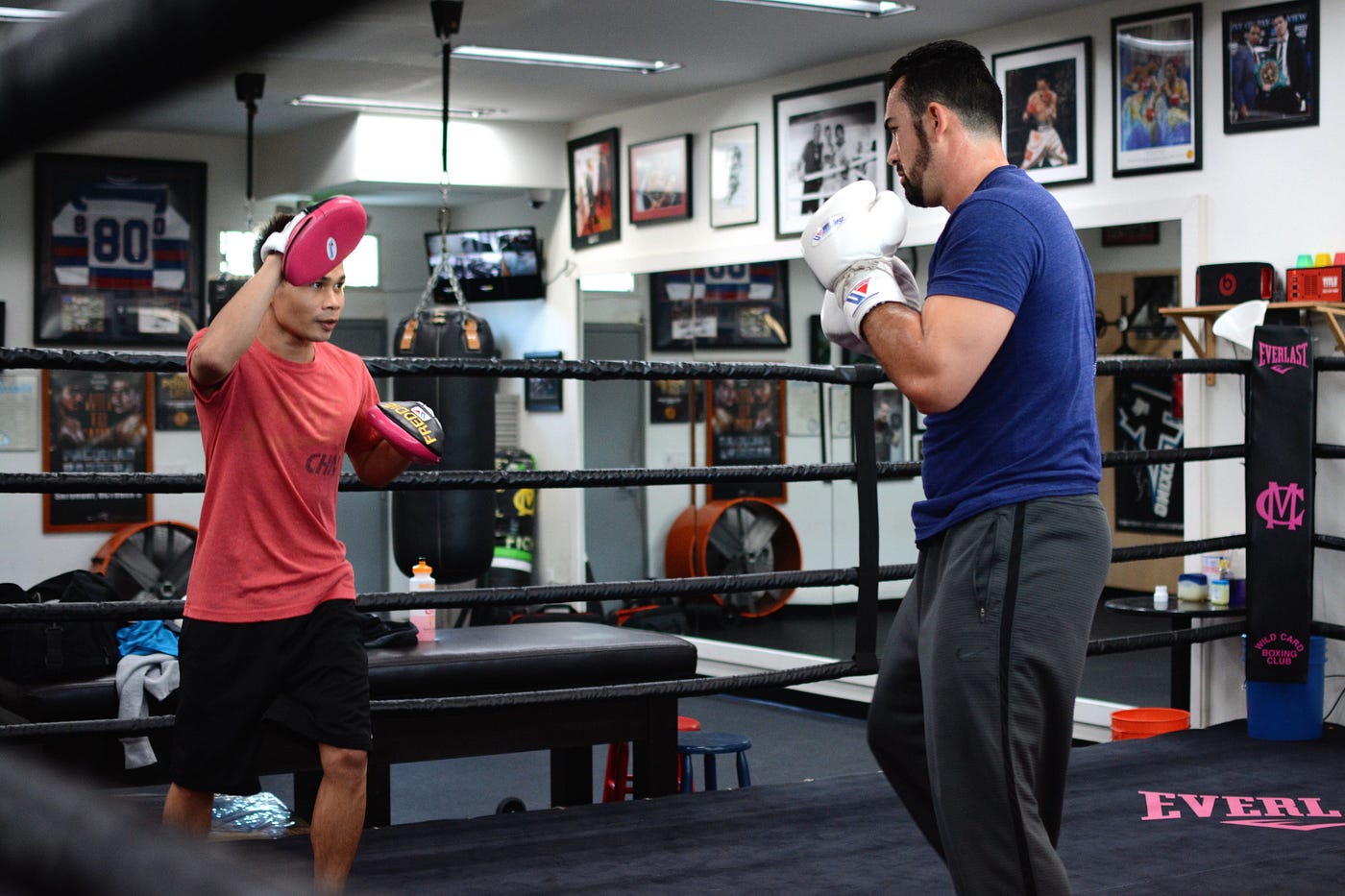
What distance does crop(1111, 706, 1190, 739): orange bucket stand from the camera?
4609 mm

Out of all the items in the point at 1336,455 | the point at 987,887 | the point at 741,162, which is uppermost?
the point at 741,162

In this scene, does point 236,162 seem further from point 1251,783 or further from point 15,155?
point 15,155

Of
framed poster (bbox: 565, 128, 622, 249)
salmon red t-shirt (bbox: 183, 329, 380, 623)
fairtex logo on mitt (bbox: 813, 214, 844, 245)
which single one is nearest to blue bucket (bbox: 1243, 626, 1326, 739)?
fairtex logo on mitt (bbox: 813, 214, 844, 245)

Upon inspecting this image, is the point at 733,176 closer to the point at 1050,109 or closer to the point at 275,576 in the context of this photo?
the point at 1050,109

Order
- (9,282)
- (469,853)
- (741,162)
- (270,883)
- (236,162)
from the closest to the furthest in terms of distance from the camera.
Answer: (270,883), (469,853), (741,162), (9,282), (236,162)

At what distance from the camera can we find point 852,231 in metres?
1.91

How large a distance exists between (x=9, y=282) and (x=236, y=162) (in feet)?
4.69

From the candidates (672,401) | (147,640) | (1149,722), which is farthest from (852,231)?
(672,401)

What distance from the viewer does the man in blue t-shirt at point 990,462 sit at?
1.70m

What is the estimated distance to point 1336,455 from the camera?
3.80 meters

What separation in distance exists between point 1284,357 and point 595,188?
14.6 ft

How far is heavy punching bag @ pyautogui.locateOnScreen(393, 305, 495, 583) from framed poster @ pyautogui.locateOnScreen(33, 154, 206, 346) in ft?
7.37

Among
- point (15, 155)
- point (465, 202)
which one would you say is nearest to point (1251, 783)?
point (15, 155)

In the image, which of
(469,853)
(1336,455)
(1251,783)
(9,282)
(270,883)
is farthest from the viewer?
(9,282)
